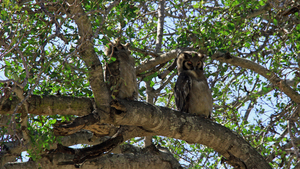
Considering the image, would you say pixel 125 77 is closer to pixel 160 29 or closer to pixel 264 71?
pixel 160 29

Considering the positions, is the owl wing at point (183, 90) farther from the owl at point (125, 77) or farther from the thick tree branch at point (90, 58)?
the thick tree branch at point (90, 58)

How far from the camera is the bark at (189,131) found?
337 cm

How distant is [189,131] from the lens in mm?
3658

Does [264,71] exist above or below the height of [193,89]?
above

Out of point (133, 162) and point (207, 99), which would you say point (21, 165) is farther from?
point (207, 99)

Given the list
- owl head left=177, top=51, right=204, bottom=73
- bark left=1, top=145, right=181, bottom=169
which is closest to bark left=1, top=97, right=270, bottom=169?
bark left=1, top=145, right=181, bottom=169

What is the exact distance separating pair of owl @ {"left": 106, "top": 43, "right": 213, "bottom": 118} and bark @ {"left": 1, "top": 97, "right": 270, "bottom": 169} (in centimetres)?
134

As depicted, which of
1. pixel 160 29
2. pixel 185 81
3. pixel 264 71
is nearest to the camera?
pixel 264 71

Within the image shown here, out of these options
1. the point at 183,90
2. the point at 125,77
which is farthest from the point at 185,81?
the point at 125,77

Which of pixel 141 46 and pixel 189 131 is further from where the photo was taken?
pixel 141 46

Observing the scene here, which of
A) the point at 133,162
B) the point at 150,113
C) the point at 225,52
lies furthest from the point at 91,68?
the point at 225,52

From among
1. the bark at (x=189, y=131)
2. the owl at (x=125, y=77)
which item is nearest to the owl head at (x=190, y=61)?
the owl at (x=125, y=77)

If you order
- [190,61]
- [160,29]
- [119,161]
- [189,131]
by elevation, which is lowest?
[119,161]

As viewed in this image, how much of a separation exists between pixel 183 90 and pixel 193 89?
18 cm
